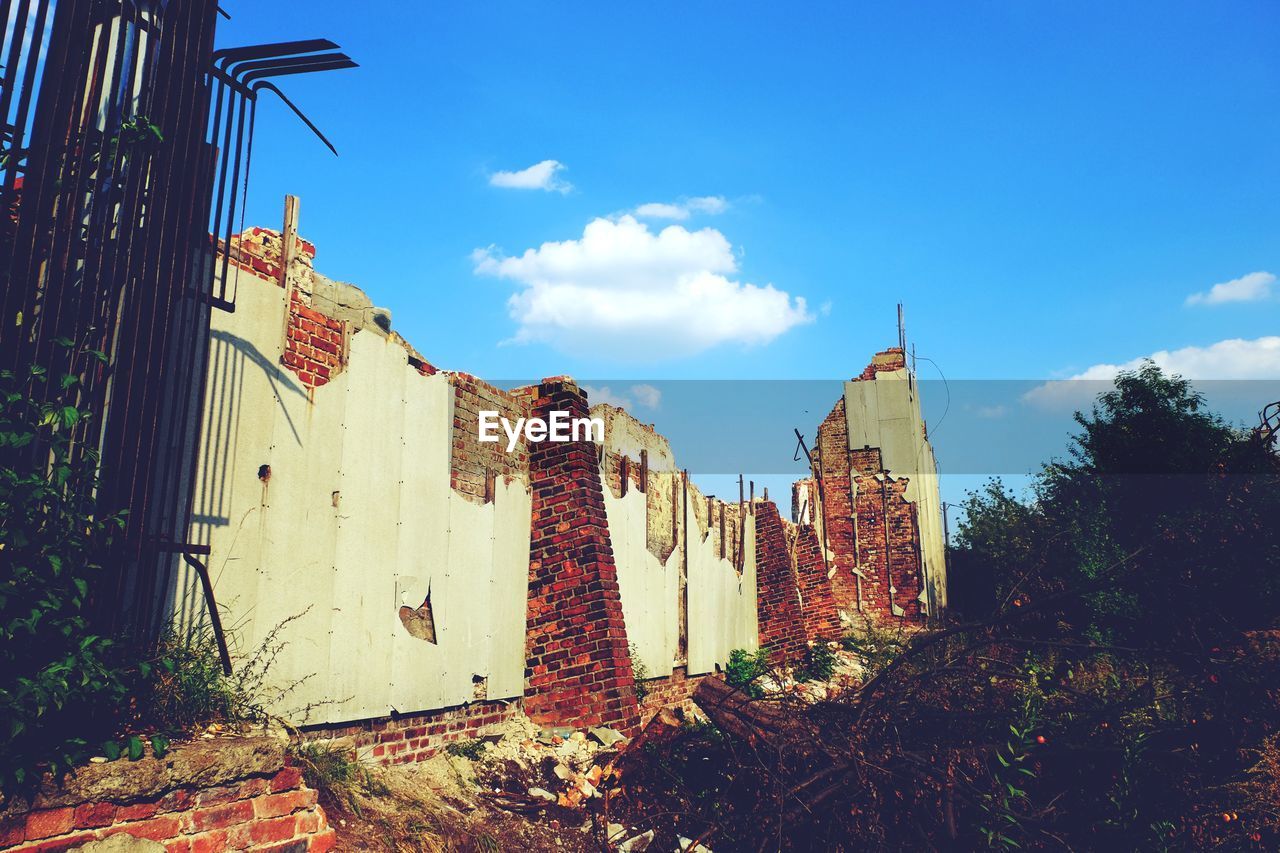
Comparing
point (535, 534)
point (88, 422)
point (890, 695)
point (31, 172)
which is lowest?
point (890, 695)

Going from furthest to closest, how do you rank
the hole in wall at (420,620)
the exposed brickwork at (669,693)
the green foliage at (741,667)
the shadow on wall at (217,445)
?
the green foliage at (741,667)
the exposed brickwork at (669,693)
the hole in wall at (420,620)
the shadow on wall at (217,445)

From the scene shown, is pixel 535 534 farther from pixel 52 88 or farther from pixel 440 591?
pixel 52 88

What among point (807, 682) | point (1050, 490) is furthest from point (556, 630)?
point (1050, 490)

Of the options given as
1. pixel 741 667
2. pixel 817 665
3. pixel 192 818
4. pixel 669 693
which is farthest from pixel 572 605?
pixel 817 665

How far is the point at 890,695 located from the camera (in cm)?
586

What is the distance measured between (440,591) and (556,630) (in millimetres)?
1518

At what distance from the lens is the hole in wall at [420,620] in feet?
20.5

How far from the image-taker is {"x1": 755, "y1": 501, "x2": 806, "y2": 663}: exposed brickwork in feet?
48.9

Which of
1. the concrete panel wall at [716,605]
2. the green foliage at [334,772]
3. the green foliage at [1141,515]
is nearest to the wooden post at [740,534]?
the concrete panel wall at [716,605]

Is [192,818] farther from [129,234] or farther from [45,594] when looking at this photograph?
[129,234]

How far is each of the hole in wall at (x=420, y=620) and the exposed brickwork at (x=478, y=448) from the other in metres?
1.04

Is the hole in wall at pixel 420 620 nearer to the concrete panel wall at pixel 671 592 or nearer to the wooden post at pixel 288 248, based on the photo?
the wooden post at pixel 288 248

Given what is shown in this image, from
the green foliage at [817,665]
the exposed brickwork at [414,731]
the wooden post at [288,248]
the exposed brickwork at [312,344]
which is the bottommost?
the green foliage at [817,665]

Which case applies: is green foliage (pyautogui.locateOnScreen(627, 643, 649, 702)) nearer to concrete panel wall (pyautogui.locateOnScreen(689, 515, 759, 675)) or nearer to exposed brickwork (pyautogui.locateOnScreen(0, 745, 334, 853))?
concrete panel wall (pyautogui.locateOnScreen(689, 515, 759, 675))
